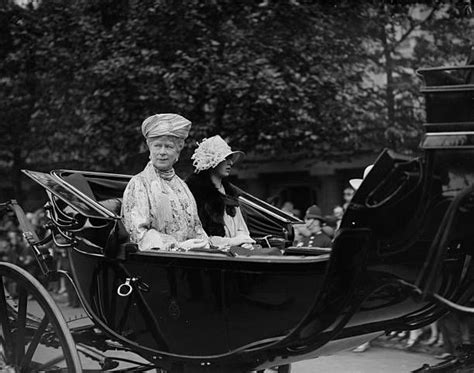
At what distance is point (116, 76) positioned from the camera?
10516mm

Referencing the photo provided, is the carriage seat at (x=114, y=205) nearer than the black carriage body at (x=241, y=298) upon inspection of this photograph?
No

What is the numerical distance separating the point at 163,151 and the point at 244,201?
1.16 metres

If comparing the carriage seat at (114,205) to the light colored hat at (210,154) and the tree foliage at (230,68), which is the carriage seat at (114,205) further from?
the tree foliage at (230,68)

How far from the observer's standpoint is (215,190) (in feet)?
15.1

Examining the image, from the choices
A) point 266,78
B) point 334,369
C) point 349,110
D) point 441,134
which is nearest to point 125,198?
point 441,134

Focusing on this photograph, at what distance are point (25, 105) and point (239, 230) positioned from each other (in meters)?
8.97

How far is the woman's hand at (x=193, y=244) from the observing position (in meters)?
4.03

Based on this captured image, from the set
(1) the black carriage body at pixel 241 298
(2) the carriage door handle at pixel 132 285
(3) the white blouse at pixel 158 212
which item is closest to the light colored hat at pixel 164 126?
(3) the white blouse at pixel 158 212

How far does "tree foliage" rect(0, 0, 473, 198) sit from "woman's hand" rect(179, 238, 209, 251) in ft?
20.5

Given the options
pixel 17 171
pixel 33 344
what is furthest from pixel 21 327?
pixel 17 171

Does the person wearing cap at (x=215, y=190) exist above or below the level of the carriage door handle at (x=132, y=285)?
above

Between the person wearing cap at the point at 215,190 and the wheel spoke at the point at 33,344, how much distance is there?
103cm

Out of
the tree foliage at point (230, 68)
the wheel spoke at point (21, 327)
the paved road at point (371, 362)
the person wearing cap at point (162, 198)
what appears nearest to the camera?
the person wearing cap at point (162, 198)

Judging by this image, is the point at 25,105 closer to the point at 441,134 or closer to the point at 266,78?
the point at 266,78
